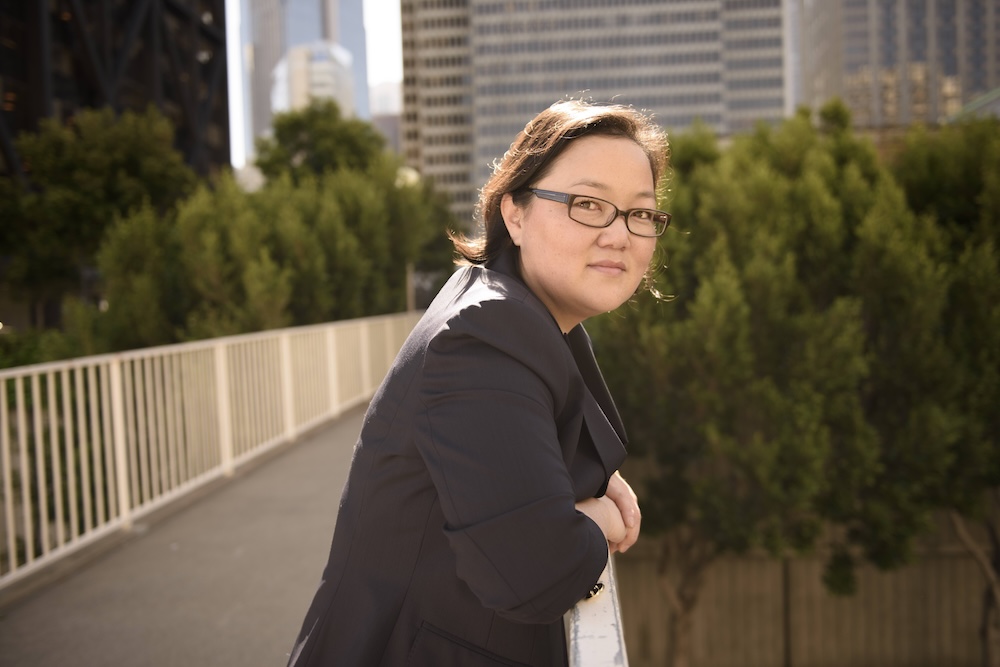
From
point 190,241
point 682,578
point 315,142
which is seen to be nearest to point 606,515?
point 682,578

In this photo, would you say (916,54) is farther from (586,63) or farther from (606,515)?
(606,515)

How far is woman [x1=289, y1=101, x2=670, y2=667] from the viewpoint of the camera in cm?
111

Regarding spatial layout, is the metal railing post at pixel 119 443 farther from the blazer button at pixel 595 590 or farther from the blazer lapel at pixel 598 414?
the blazer button at pixel 595 590

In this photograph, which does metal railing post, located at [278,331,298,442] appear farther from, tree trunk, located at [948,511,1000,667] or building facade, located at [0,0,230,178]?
building facade, located at [0,0,230,178]

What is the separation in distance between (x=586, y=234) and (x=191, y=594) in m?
3.42

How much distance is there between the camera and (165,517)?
5.62 m

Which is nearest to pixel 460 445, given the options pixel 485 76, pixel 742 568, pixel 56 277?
pixel 742 568

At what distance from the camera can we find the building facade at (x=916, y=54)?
13975 centimetres

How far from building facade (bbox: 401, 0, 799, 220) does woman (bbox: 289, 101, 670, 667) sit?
116984 millimetres

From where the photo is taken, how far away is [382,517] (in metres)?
1.29

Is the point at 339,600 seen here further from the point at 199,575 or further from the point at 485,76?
the point at 485,76

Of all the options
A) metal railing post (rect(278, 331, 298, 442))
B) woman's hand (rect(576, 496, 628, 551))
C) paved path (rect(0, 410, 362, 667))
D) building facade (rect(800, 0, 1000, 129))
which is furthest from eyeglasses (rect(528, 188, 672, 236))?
building facade (rect(800, 0, 1000, 129))

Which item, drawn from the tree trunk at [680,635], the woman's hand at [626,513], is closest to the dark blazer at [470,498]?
the woman's hand at [626,513]

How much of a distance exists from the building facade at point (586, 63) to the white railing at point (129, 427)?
110 metres
